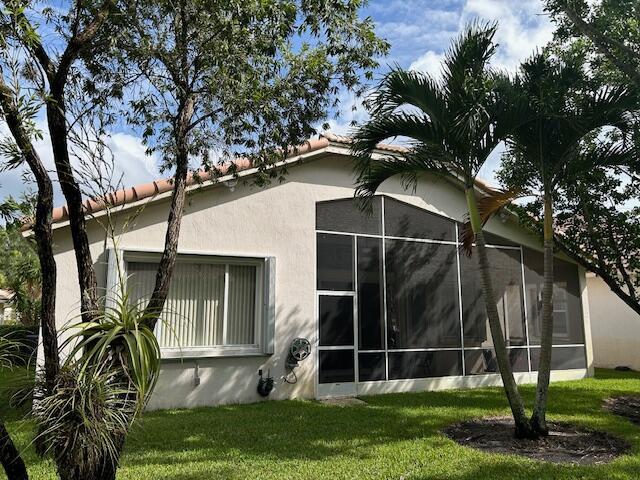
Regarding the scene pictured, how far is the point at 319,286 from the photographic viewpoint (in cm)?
1134

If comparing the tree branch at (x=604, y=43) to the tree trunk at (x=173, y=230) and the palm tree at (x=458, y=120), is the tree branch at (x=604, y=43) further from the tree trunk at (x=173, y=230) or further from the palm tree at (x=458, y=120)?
the tree trunk at (x=173, y=230)

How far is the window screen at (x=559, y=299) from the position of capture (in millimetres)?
14117

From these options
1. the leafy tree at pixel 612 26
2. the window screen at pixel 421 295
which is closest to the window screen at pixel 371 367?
the window screen at pixel 421 295

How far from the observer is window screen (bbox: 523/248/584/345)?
14.1m

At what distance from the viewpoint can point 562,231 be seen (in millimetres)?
11734

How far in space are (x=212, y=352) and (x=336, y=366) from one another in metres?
2.91

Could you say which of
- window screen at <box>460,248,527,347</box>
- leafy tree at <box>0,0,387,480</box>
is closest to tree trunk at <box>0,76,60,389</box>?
leafy tree at <box>0,0,387,480</box>

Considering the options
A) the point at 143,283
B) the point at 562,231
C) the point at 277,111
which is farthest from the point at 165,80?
the point at 562,231

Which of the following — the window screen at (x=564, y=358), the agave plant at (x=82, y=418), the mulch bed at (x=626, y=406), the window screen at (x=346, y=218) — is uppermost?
the window screen at (x=346, y=218)

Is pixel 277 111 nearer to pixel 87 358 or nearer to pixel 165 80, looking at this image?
pixel 165 80

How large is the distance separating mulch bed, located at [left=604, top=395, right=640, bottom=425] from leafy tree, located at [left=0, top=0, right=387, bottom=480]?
8.07m

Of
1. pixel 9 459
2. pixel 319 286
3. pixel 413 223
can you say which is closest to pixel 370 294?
pixel 319 286

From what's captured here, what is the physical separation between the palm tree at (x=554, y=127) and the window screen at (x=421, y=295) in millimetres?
4774

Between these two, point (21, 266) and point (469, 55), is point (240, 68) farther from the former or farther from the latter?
point (21, 266)
